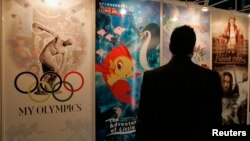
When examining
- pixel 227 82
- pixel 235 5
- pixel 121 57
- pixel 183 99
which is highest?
pixel 235 5

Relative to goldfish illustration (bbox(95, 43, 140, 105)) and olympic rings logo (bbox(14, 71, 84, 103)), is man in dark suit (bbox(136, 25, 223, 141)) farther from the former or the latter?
A: goldfish illustration (bbox(95, 43, 140, 105))

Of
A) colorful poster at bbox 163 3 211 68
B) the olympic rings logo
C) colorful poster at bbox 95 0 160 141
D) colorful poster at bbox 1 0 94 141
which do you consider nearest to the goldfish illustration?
colorful poster at bbox 95 0 160 141

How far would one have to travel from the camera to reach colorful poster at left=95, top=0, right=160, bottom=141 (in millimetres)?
3242

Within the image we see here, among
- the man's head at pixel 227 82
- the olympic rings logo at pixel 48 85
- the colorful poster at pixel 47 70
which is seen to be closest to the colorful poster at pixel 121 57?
Result: the colorful poster at pixel 47 70

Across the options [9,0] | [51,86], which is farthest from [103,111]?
[9,0]

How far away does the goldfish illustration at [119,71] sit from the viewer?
10.8 ft

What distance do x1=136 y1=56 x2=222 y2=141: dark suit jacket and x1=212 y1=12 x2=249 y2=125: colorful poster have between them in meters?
2.94

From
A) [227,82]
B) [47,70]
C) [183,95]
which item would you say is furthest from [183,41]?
[227,82]

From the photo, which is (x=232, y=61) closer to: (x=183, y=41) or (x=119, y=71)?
(x=119, y=71)

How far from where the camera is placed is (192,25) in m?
4.04

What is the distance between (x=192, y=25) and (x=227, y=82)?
3.72 feet

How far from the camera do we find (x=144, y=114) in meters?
1.57

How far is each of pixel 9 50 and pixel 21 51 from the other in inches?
4.2

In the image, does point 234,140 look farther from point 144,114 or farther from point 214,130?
point 144,114
